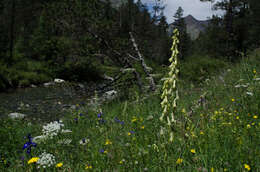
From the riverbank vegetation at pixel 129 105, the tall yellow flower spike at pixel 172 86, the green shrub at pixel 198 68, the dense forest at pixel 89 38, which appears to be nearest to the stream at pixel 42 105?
the riverbank vegetation at pixel 129 105

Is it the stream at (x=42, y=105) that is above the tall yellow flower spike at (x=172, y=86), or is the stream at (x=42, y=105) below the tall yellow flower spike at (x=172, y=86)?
below

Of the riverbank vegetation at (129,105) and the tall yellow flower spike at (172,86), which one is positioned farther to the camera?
the riverbank vegetation at (129,105)

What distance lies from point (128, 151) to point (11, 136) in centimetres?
274

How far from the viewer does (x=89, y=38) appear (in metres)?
7.83

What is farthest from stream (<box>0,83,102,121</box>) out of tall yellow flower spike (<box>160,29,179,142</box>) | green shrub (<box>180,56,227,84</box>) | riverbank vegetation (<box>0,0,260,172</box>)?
tall yellow flower spike (<box>160,29,179,142</box>)

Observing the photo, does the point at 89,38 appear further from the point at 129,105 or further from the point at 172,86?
the point at 172,86

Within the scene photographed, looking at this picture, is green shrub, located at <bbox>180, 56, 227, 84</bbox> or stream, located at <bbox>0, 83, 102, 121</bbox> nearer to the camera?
stream, located at <bbox>0, 83, 102, 121</bbox>

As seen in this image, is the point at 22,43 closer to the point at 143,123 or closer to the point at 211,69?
the point at 211,69

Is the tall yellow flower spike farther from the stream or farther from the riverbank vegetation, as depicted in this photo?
the stream

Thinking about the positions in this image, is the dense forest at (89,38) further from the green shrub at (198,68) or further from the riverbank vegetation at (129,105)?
the green shrub at (198,68)

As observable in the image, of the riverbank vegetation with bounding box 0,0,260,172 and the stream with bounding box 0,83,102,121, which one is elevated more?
the riverbank vegetation with bounding box 0,0,260,172

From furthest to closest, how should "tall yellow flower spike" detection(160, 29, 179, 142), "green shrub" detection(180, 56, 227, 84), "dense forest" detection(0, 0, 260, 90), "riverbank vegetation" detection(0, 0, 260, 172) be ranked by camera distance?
1. "green shrub" detection(180, 56, 227, 84)
2. "dense forest" detection(0, 0, 260, 90)
3. "riverbank vegetation" detection(0, 0, 260, 172)
4. "tall yellow flower spike" detection(160, 29, 179, 142)

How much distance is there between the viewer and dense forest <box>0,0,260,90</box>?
7.61 meters

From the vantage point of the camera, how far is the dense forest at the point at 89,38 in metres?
7.61
